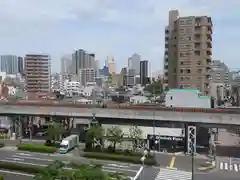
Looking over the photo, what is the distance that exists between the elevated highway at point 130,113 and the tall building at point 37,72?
10094cm

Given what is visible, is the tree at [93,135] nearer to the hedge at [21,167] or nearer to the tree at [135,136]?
the tree at [135,136]

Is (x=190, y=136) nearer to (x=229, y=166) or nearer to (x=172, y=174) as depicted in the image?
Answer: (x=229, y=166)

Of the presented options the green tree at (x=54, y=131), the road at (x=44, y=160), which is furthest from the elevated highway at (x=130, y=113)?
the road at (x=44, y=160)

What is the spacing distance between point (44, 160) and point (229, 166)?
2120 centimetres

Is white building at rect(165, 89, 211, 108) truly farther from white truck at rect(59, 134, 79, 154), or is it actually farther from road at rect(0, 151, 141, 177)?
road at rect(0, 151, 141, 177)

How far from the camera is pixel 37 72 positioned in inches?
5866

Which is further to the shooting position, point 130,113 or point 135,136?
point 130,113

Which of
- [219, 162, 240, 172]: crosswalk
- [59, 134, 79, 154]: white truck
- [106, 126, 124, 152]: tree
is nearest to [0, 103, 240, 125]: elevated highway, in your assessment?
[106, 126, 124, 152]: tree

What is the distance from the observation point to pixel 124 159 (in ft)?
119

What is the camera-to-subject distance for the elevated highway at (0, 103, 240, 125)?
3941cm

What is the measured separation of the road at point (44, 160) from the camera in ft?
108

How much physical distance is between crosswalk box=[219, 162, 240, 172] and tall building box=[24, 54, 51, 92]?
12121 cm

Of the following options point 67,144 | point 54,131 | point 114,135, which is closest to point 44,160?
point 67,144

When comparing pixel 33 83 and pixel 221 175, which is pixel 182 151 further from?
pixel 33 83
